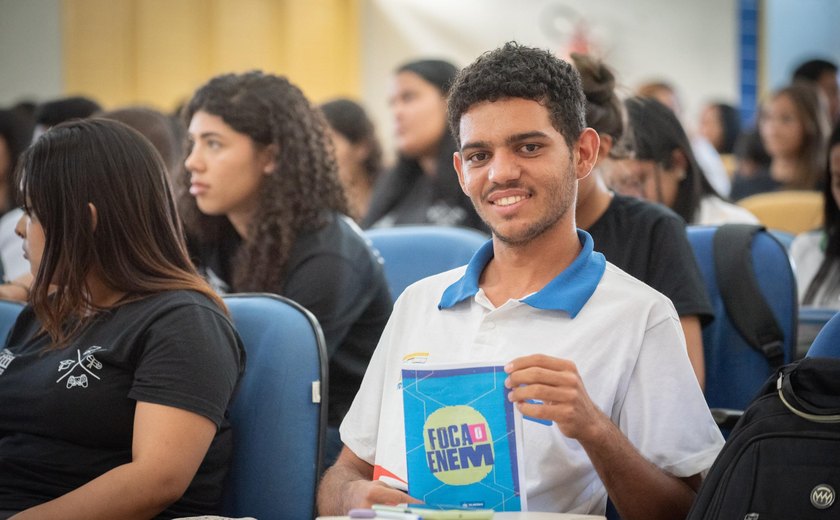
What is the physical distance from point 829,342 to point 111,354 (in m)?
1.26

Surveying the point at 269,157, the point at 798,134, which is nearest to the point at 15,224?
the point at 269,157

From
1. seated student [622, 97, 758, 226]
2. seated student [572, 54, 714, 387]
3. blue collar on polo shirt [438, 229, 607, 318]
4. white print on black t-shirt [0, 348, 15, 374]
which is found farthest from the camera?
seated student [622, 97, 758, 226]

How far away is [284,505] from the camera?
6.72ft

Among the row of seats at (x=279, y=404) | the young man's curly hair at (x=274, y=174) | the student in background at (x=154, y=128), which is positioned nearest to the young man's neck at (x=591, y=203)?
the row of seats at (x=279, y=404)

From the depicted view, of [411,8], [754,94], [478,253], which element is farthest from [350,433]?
[754,94]

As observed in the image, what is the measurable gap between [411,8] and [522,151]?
793 cm

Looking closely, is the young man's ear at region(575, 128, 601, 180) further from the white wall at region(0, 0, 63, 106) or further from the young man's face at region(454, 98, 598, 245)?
the white wall at region(0, 0, 63, 106)

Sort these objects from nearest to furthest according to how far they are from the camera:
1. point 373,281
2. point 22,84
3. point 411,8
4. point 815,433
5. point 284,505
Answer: point 815,433 → point 284,505 → point 373,281 → point 22,84 → point 411,8

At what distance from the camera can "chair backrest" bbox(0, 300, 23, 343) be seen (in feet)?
8.15

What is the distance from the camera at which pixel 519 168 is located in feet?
5.90

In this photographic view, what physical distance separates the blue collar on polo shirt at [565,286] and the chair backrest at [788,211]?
259 centimetres

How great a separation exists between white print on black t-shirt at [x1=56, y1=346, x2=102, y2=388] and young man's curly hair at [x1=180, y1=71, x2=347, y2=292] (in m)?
0.87

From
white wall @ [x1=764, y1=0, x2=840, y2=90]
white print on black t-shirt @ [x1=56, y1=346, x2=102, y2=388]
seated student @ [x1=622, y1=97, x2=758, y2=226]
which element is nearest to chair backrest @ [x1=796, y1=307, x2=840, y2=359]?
seated student @ [x1=622, y1=97, x2=758, y2=226]

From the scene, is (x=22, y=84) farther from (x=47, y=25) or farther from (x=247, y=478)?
(x=247, y=478)
